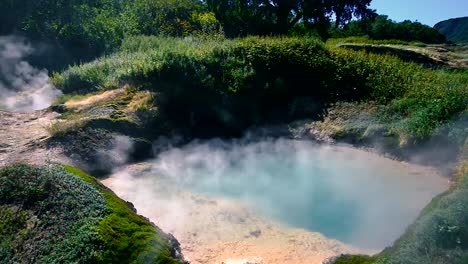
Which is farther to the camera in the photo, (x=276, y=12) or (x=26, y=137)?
(x=276, y=12)

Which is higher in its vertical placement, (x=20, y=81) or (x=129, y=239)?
(x=20, y=81)

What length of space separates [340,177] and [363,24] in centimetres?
2096

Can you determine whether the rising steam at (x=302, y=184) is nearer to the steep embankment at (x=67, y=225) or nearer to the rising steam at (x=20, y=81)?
the steep embankment at (x=67, y=225)

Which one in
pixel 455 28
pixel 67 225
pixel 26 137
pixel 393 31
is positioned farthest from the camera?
pixel 393 31

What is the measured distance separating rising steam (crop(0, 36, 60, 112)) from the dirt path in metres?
2.18

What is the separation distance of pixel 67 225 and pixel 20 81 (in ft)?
42.9

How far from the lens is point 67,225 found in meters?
5.66

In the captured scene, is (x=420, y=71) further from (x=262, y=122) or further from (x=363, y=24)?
(x=363, y=24)

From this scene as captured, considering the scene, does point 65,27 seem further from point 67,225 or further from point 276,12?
point 67,225

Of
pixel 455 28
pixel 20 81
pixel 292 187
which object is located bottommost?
pixel 292 187

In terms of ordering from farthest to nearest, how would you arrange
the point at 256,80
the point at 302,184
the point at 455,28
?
the point at 455,28 < the point at 256,80 < the point at 302,184

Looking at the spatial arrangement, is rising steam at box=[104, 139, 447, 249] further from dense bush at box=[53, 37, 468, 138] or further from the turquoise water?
dense bush at box=[53, 37, 468, 138]

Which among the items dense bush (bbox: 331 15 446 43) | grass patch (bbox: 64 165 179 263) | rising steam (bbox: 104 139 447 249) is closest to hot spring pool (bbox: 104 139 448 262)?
rising steam (bbox: 104 139 447 249)

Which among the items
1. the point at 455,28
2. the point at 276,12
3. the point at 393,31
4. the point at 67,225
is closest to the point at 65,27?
the point at 276,12
